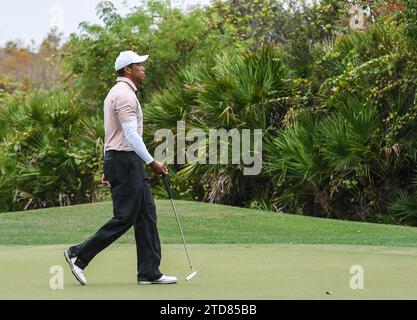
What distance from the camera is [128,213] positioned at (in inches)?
353

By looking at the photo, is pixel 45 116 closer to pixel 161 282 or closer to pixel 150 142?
pixel 150 142

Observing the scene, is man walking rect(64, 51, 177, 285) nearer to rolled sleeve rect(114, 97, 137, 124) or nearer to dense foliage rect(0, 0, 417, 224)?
rolled sleeve rect(114, 97, 137, 124)

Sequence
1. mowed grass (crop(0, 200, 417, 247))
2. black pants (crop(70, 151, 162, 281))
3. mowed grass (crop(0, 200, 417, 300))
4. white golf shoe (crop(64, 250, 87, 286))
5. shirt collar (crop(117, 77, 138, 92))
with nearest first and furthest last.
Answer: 1. mowed grass (crop(0, 200, 417, 300))
2. white golf shoe (crop(64, 250, 87, 286))
3. black pants (crop(70, 151, 162, 281))
4. shirt collar (crop(117, 77, 138, 92))
5. mowed grass (crop(0, 200, 417, 247))

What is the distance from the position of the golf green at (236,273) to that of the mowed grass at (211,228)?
6.13ft

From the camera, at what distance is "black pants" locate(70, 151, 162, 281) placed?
8.96 m

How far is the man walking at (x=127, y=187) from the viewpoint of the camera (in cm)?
888

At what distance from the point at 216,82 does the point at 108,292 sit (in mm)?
13631

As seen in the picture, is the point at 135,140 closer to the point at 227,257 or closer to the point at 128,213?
the point at 128,213

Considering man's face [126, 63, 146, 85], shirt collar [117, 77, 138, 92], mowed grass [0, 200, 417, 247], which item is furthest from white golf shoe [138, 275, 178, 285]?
mowed grass [0, 200, 417, 247]

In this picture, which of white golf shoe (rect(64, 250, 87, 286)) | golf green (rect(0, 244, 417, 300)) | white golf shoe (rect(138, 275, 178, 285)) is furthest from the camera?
Answer: white golf shoe (rect(138, 275, 178, 285))

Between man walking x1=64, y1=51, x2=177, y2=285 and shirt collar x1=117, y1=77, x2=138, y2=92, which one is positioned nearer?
man walking x1=64, y1=51, x2=177, y2=285

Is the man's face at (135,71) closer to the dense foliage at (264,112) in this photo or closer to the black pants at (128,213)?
the black pants at (128,213)

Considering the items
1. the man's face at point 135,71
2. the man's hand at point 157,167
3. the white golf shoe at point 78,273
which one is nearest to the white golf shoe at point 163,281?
the white golf shoe at point 78,273

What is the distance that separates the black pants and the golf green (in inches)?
9.9
